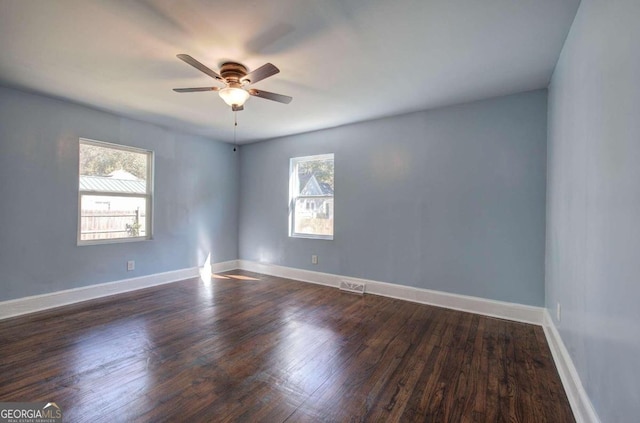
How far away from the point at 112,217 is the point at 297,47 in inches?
137

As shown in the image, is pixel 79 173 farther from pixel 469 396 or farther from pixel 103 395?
pixel 469 396

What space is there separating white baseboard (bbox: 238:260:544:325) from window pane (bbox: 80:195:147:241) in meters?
2.48

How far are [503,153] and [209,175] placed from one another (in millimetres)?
4537

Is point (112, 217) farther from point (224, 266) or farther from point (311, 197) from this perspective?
point (311, 197)

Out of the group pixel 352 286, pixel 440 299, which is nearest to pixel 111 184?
pixel 352 286

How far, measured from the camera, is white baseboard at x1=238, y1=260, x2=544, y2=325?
2896mm

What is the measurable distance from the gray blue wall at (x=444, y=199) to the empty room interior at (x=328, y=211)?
2 centimetres

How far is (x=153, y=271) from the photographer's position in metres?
4.17

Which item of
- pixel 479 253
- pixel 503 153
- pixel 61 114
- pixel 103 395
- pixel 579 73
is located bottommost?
pixel 103 395

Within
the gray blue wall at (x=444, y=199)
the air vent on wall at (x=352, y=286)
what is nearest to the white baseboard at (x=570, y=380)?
the gray blue wall at (x=444, y=199)

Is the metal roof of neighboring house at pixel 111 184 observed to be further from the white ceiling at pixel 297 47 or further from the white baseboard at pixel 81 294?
the white baseboard at pixel 81 294

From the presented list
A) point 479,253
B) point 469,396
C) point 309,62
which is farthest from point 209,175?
point 469,396

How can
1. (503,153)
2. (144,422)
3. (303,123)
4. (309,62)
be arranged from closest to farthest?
1. (144,422)
2. (309,62)
3. (503,153)
4. (303,123)

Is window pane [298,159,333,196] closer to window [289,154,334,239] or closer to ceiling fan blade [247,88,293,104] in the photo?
window [289,154,334,239]
